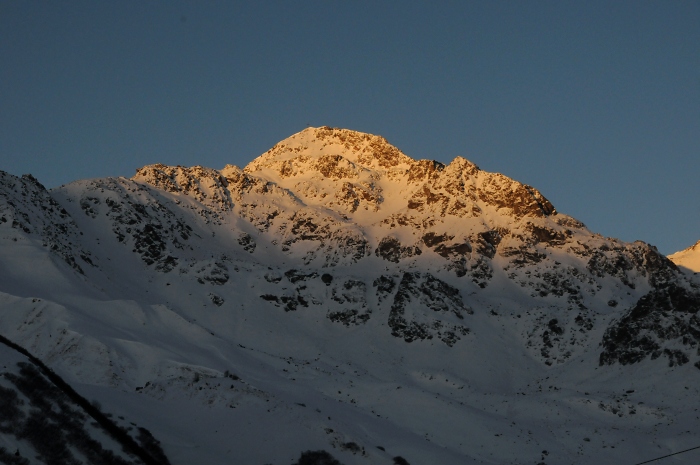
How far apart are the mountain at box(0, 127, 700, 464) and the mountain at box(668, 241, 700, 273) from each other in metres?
21.8

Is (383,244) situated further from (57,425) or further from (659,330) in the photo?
(57,425)

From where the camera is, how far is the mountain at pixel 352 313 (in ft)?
→ 189

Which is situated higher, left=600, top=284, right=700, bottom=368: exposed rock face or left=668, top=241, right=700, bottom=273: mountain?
left=668, top=241, right=700, bottom=273: mountain

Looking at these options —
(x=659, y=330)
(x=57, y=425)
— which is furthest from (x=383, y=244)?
(x=57, y=425)

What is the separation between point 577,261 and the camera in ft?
457

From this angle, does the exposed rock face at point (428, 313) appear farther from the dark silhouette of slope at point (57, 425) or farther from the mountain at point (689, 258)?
the dark silhouette of slope at point (57, 425)

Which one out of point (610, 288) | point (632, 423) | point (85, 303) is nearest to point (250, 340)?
point (85, 303)

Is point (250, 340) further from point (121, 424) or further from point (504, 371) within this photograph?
point (121, 424)

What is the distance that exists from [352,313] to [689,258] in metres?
86.6

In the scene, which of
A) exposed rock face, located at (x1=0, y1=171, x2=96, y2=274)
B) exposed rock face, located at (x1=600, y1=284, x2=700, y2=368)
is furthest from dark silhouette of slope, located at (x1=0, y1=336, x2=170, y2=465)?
exposed rock face, located at (x1=0, y1=171, x2=96, y2=274)

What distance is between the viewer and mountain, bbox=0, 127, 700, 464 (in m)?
57.5

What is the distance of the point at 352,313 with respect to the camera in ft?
386

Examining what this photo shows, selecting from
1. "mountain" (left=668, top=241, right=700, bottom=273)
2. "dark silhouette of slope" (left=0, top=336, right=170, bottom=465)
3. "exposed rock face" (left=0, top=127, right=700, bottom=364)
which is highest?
"mountain" (left=668, top=241, right=700, bottom=273)

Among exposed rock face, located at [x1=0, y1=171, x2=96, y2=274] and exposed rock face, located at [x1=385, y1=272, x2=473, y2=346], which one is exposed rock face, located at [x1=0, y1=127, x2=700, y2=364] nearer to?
exposed rock face, located at [x1=385, y1=272, x2=473, y2=346]
